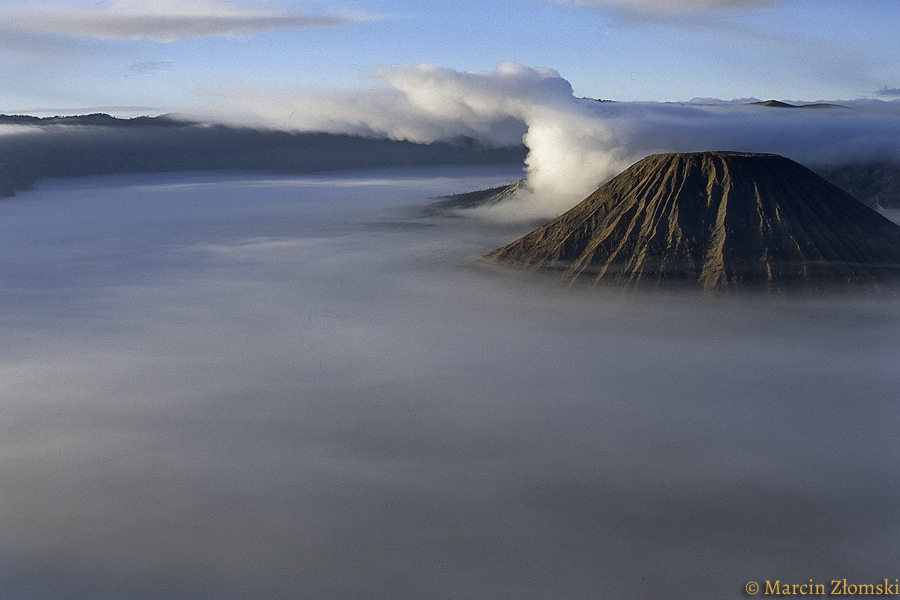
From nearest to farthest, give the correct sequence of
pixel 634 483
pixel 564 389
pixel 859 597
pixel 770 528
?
pixel 859 597 < pixel 770 528 < pixel 634 483 < pixel 564 389

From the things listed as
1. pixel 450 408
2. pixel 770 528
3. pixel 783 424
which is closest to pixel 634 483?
pixel 770 528

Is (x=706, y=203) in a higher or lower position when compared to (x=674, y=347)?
higher

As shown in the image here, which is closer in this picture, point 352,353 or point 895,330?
point 895,330

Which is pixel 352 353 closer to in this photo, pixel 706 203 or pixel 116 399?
pixel 116 399

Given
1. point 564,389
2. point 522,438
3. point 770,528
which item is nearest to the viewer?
point 770,528

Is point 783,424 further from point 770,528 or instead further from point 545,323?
point 545,323

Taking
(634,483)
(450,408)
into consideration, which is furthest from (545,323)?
(634,483)
